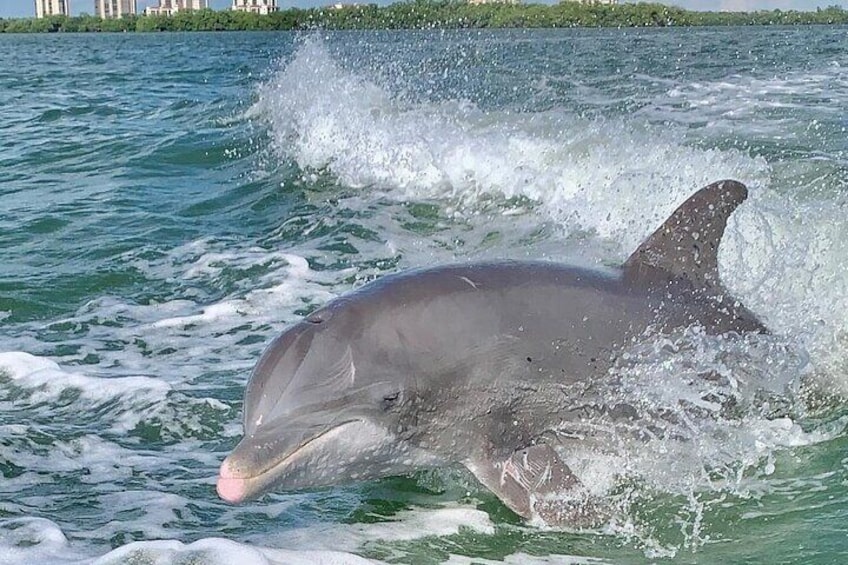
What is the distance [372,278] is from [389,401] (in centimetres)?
508

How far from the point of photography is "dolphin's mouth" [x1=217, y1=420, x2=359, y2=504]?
402 centimetres

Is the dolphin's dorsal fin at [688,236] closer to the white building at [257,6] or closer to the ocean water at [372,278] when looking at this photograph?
the ocean water at [372,278]

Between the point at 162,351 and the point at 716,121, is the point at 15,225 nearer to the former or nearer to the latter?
the point at 162,351

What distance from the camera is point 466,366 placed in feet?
15.5

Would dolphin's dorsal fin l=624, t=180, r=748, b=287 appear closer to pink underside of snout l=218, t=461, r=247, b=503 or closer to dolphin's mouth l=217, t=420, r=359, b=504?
dolphin's mouth l=217, t=420, r=359, b=504

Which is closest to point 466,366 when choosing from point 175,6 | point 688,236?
point 688,236

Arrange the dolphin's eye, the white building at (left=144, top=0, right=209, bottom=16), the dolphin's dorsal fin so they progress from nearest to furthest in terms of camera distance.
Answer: the dolphin's eye, the dolphin's dorsal fin, the white building at (left=144, top=0, right=209, bottom=16)

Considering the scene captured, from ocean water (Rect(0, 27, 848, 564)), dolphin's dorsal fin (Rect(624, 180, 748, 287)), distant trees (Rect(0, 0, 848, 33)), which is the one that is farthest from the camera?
distant trees (Rect(0, 0, 848, 33))

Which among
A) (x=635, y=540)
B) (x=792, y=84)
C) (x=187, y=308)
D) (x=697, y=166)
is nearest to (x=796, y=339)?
(x=635, y=540)

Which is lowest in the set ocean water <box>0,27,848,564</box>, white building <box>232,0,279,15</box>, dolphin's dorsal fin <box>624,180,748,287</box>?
ocean water <box>0,27,848,564</box>

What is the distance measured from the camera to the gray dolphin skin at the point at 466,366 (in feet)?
14.1

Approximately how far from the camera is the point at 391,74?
99.8ft

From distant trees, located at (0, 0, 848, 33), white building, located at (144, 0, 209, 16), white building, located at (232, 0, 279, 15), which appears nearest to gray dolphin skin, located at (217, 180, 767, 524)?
distant trees, located at (0, 0, 848, 33)

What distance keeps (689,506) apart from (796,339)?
60.0 inches
